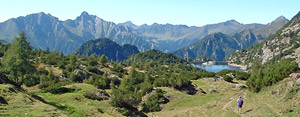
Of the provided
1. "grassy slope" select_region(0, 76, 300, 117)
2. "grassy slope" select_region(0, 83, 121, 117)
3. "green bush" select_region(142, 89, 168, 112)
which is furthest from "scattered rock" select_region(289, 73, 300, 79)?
"green bush" select_region(142, 89, 168, 112)

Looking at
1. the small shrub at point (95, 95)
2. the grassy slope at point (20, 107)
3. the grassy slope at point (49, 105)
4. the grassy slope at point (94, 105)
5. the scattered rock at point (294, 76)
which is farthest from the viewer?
the small shrub at point (95, 95)

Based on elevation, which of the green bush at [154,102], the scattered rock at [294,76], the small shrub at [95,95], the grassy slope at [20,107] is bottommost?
the green bush at [154,102]

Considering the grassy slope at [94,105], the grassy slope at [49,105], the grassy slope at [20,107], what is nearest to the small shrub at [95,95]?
the grassy slope at [94,105]

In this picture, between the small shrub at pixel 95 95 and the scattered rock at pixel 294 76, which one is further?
the small shrub at pixel 95 95

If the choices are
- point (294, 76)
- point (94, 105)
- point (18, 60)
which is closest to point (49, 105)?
point (94, 105)

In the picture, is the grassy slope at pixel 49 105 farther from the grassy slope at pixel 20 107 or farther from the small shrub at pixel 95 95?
the small shrub at pixel 95 95

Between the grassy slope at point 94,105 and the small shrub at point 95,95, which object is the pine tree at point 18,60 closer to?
the grassy slope at point 94,105

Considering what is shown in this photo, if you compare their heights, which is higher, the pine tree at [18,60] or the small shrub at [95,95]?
the pine tree at [18,60]

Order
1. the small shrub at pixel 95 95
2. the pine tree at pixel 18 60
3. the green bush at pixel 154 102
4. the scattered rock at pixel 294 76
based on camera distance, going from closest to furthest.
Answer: the scattered rock at pixel 294 76 → the small shrub at pixel 95 95 → the pine tree at pixel 18 60 → the green bush at pixel 154 102

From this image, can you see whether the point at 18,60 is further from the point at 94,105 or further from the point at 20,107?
the point at 20,107

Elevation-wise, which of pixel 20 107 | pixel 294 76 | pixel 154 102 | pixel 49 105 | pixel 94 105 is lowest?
pixel 154 102

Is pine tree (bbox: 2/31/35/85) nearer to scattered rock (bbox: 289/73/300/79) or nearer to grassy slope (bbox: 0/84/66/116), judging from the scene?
grassy slope (bbox: 0/84/66/116)

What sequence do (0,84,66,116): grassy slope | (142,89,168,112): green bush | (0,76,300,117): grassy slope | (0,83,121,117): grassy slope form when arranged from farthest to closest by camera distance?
(142,89,168,112): green bush → (0,76,300,117): grassy slope → (0,83,121,117): grassy slope → (0,84,66,116): grassy slope

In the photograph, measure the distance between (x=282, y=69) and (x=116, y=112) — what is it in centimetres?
2835
